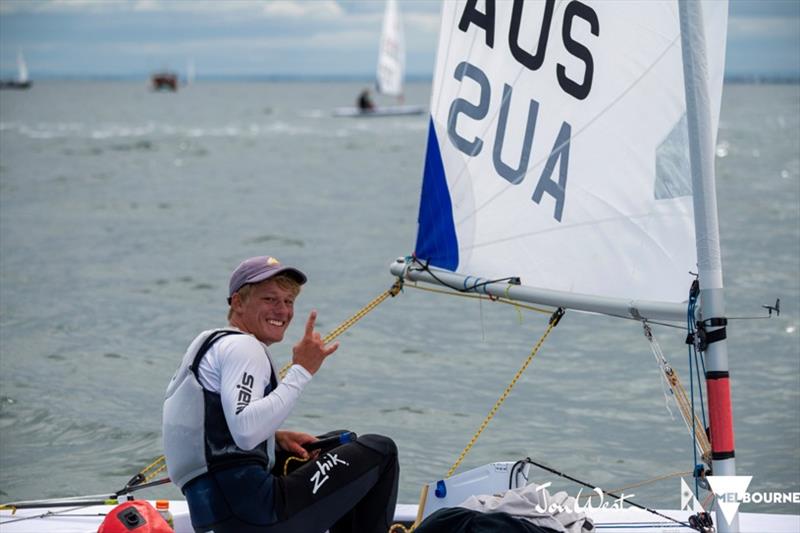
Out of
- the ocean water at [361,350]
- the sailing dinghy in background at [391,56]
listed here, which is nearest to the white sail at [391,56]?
the sailing dinghy in background at [391,56]

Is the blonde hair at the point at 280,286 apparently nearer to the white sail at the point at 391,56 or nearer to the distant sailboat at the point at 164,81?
the white sail at the point at 391,56

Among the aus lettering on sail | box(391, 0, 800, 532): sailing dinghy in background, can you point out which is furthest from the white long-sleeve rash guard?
the aus lettering on sail

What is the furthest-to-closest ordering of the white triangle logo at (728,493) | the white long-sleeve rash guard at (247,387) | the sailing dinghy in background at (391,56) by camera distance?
1. the sailing dinghy in background at (391,56)
2. the white triangle logo at (728,493)
3. the white long-sleeve rash guard at (247,387)

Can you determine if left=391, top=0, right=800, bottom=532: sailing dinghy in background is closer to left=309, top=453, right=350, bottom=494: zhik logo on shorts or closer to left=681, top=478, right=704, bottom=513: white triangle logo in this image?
left=681, top=478, right=704, bottom=513: white triangle logo

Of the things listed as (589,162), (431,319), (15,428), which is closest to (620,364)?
(431,319)

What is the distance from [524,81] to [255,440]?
2.06 metres

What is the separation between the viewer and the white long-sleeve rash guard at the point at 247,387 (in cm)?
321

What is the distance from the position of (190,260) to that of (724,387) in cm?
1216

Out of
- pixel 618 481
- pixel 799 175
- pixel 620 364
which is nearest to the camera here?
pixel 618 481

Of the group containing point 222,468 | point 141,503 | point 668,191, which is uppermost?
point 668,191

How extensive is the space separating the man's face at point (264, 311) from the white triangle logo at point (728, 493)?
4.77 ft

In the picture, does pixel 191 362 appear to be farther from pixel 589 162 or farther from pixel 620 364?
pixel 620 364

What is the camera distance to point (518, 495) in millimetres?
3738

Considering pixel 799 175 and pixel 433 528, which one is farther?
pixel 799 175
